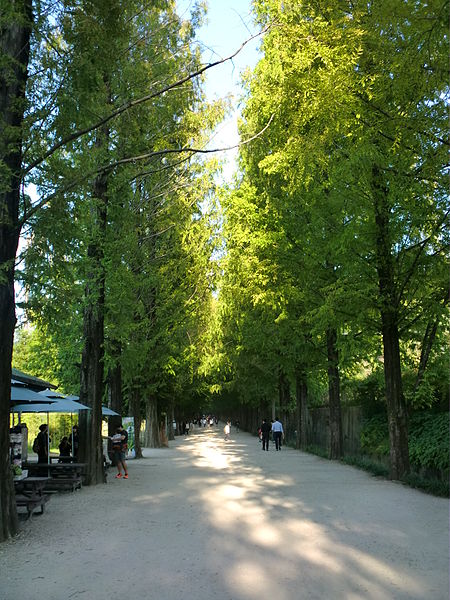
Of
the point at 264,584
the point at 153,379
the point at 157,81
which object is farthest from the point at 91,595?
the point at 153,379

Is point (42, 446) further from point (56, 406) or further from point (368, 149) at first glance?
point (368, 149)

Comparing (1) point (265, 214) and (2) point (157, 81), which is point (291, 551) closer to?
(2) point (157, 81)

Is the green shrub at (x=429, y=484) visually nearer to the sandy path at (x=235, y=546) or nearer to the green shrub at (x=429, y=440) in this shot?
the sandy path at (x=235, y=546)

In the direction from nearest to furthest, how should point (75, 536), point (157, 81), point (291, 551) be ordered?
point (291, 551), point (75, 536), point (157, 81)

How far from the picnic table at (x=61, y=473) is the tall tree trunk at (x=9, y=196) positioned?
5.65 meters

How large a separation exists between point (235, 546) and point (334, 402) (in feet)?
54.1

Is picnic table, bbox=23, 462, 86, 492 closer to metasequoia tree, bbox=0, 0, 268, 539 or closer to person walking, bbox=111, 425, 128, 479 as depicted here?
person walking, bbox=111, 425, 128, 479

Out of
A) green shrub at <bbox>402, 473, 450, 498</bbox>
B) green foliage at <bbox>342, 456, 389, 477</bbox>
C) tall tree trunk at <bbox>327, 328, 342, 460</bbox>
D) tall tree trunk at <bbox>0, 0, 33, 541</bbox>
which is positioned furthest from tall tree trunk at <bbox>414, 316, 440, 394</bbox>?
tall tree trunk at <bbox>0, 0, 33, 541</bbox>

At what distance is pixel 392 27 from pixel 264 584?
787 centimetres

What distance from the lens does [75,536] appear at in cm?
948

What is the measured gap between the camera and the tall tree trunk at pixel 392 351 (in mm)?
15641

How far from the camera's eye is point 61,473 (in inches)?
682

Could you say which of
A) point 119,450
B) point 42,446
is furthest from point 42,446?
point 119,450

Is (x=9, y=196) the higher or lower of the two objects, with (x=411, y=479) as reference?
higher
